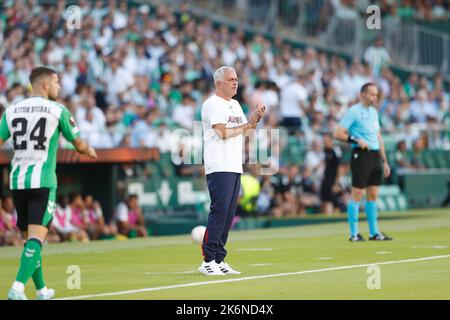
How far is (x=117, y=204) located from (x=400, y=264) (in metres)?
12.1

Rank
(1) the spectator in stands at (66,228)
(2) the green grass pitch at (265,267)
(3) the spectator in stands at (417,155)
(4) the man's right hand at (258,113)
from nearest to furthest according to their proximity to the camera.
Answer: (2) the green grass pitch at (265,267), (4) the man's right hand at (258,113), (1) the spectator in stands at (66,228), (3) the spectator in stands at (417,155)

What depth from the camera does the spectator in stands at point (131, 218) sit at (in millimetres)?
24891

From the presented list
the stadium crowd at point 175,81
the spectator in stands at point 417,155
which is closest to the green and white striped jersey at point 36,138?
the stadium crowd at point 175,81

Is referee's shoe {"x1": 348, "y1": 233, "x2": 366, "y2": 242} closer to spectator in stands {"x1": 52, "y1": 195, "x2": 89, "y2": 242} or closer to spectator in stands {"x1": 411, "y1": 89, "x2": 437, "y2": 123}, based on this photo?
spectator in stands {"x1": 52, "y1": 195, "x2": 89, "y2": 242}

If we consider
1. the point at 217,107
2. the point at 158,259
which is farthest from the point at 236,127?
the point at 158,259

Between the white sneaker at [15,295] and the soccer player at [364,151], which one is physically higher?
the soccer player at [364,151]

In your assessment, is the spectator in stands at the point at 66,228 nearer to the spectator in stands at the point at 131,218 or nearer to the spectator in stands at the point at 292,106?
the spectator in stands at the point at 131,218

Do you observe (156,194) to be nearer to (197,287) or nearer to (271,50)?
A: (271,50)

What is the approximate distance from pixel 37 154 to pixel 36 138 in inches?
5.9

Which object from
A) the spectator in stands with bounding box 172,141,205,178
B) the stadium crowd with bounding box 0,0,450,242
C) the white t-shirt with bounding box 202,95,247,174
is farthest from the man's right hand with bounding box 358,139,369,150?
the spectator in stands with bounding box 172,141,205,178

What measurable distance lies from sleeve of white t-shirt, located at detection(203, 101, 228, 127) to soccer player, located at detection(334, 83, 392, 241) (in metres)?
5.62

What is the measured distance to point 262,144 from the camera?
2930 centimetres

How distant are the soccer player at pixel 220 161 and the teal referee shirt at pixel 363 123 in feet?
18.2
